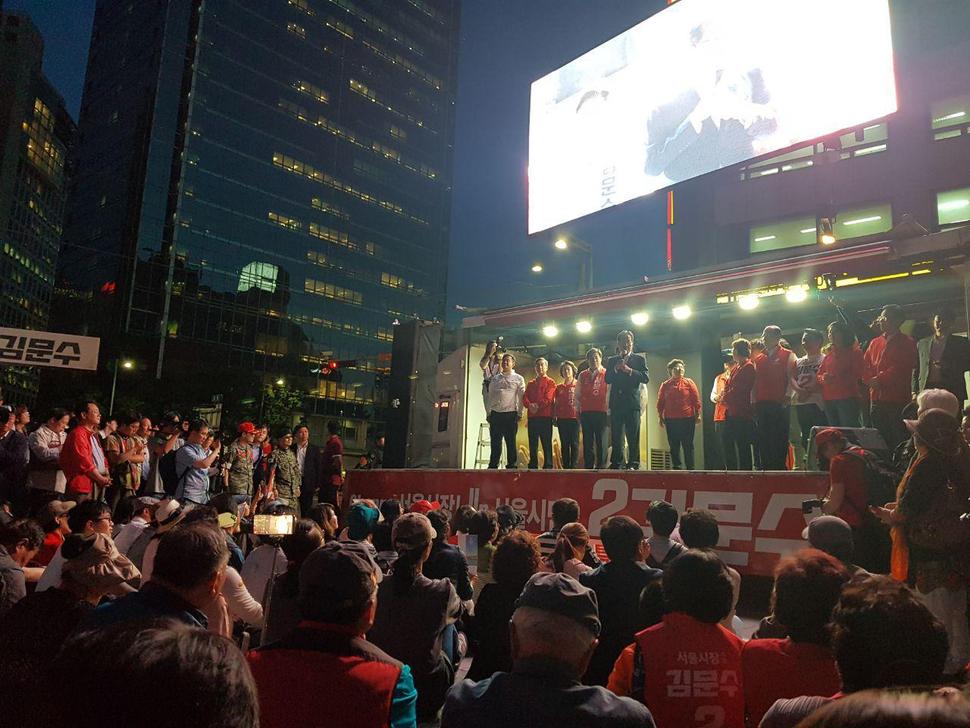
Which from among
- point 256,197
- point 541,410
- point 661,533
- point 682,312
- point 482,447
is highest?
point 256,197

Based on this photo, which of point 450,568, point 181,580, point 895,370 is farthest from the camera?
point 895,370

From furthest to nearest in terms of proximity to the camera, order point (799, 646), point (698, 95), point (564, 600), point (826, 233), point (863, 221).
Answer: point (863, 221), point (826, 233), point (698, 95), point (799, 646), point (564, 600)

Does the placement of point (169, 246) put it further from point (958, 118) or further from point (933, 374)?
point (933, 374)

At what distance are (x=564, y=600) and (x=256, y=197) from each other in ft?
270

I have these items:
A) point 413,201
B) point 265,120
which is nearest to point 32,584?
point 265,120

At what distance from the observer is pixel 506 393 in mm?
13016

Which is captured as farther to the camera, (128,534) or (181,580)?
(128,534)

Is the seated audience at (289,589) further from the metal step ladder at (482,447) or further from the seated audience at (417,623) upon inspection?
the metal step ladder at (482,447)

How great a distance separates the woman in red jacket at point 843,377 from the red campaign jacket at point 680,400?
2120mm

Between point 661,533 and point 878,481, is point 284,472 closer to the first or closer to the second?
point 661,533

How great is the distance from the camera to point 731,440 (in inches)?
426

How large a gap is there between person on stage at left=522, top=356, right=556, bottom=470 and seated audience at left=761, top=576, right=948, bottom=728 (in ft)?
34.7

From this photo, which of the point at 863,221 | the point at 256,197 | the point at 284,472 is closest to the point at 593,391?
the point at 284,472

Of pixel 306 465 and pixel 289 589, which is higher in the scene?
pixel 306 465
